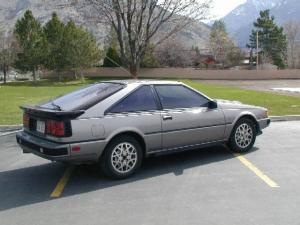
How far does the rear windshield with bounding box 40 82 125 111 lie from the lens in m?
6.82

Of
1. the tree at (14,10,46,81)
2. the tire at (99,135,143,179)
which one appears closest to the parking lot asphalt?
the tire at (99,135,143,179)

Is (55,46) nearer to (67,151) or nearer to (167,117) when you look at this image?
(167,117)

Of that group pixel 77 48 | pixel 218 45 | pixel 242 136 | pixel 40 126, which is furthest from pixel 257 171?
pixel 218 45

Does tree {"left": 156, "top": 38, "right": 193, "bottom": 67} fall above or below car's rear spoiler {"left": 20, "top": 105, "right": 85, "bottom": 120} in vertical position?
above

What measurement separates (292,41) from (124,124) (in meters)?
88.7

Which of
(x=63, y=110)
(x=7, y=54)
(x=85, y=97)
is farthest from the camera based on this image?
(x=7, y=54)

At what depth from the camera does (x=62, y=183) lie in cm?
680

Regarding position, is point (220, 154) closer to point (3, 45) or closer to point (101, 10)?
Result: point (101, 10)

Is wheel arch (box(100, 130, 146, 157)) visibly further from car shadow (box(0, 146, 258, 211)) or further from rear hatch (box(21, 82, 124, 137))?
rear hatch (box(21, 82, 124, 137))

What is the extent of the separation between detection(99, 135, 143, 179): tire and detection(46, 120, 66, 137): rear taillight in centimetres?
70

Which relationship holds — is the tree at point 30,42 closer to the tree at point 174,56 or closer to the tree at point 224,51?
the tree at point 174,56

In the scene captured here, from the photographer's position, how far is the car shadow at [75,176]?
623cm

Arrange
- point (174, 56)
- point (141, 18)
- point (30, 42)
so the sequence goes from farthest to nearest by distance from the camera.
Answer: point (174, 56)
point (30, 42)
point (141, 18)

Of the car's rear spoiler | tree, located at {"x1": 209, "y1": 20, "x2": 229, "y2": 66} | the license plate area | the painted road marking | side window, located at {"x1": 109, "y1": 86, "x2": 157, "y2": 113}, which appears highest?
tree, located at {"x1": 209, "y1": 20, "x2": 229, "y2": 66}
